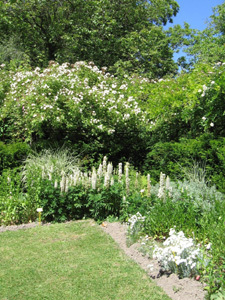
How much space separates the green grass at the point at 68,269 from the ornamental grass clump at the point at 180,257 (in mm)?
271

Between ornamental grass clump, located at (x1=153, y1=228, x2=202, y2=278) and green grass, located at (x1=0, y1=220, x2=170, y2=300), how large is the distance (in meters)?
0.27

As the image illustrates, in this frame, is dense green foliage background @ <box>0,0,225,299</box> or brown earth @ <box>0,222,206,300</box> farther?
dense green foliage background @ <box>0,0,225,299</box>

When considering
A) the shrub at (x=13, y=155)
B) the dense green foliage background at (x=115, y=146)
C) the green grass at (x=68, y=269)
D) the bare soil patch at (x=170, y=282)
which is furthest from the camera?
the shrub at (x=13, y=155)

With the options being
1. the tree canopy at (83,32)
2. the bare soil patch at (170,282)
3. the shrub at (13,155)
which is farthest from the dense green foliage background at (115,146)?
the tree canopy at (83,32)

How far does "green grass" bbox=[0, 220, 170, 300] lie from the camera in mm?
3236

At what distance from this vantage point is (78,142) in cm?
857

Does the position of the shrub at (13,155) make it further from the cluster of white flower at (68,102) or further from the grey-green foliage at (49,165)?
the cluster of white flower at (68,102)

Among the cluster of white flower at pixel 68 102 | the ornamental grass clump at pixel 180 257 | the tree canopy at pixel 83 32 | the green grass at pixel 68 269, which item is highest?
the tree canopy at pixel 83 32

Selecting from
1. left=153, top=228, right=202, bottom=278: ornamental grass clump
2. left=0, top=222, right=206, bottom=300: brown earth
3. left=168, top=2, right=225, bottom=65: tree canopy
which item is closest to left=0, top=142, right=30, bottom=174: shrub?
left=0, top=222, right=206, bottom=300: brown earth

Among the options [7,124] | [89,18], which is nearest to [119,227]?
[7,124]

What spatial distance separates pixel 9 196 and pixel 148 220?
279 cm

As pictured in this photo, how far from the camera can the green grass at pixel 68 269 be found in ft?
10.6

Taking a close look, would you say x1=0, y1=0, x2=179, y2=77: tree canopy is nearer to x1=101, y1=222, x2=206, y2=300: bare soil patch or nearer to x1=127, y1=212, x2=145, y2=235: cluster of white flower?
x1=127, y1=212, x2=145, y2=235: cluster of white flower

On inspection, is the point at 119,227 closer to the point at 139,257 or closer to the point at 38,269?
the point at 139,257
